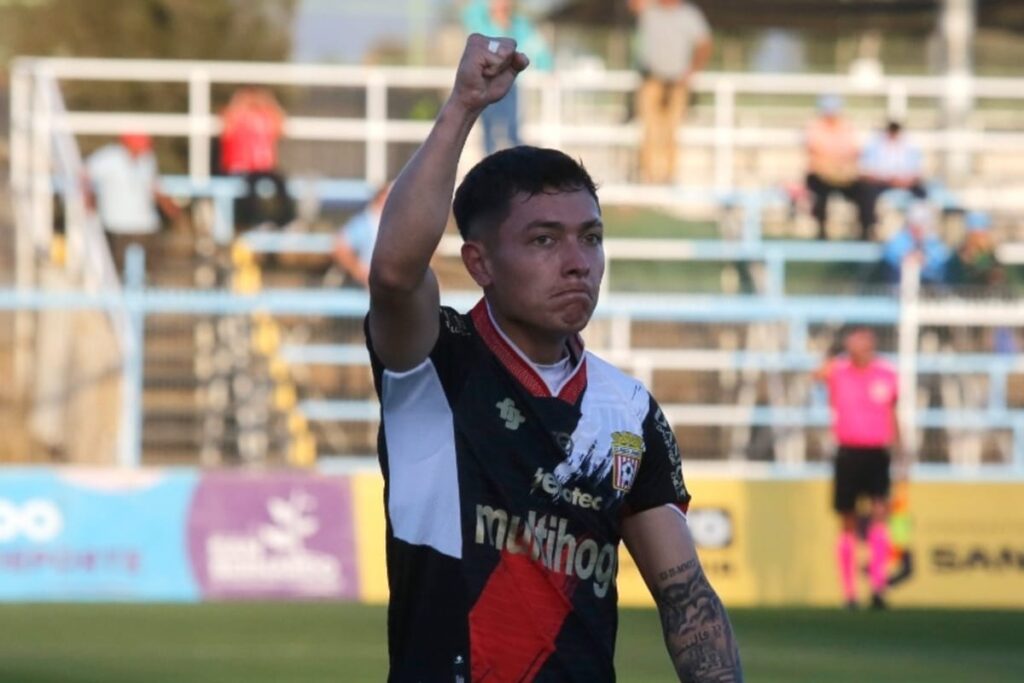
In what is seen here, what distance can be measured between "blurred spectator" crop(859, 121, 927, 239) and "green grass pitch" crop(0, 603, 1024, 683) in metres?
5.33

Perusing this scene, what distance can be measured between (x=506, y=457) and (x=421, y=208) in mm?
567

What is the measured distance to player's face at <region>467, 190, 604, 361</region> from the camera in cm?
441

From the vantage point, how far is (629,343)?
835 inches

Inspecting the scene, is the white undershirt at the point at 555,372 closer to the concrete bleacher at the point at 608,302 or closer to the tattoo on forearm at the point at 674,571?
the tattoo on forearm at the point at 674,571

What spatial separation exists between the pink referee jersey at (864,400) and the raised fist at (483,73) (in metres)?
14.7

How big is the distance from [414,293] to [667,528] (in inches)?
33.5

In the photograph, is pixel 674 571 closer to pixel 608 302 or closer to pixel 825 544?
pixel 825 544

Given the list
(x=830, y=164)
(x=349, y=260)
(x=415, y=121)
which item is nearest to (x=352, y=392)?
(x=349, y=260)

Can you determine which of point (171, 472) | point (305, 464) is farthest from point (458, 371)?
point (305, 464)

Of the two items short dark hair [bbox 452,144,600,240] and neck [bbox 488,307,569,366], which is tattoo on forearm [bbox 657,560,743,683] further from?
short dark hair [bbox 452,144,600,240]

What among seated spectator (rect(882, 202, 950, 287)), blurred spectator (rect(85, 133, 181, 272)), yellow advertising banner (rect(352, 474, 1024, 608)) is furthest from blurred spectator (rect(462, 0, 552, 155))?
yellow advertising banner (rect(352, 474, 1024, 608))

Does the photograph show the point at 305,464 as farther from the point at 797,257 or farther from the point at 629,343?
the point at 797,257

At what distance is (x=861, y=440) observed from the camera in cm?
1872

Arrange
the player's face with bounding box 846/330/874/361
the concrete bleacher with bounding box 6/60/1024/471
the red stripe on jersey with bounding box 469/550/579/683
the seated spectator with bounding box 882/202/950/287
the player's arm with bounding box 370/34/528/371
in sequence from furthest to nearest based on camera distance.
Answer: the seated spectator with bounding box 882/202/950/287 → the concrete bleacher with bounding box 6/60/1024/471 → the player's face with bounding box 846/330/874/361 → the red stripe on jersey with bounding box 469/550/579/683 → the player's arm with bounding box 370/34/528/371
